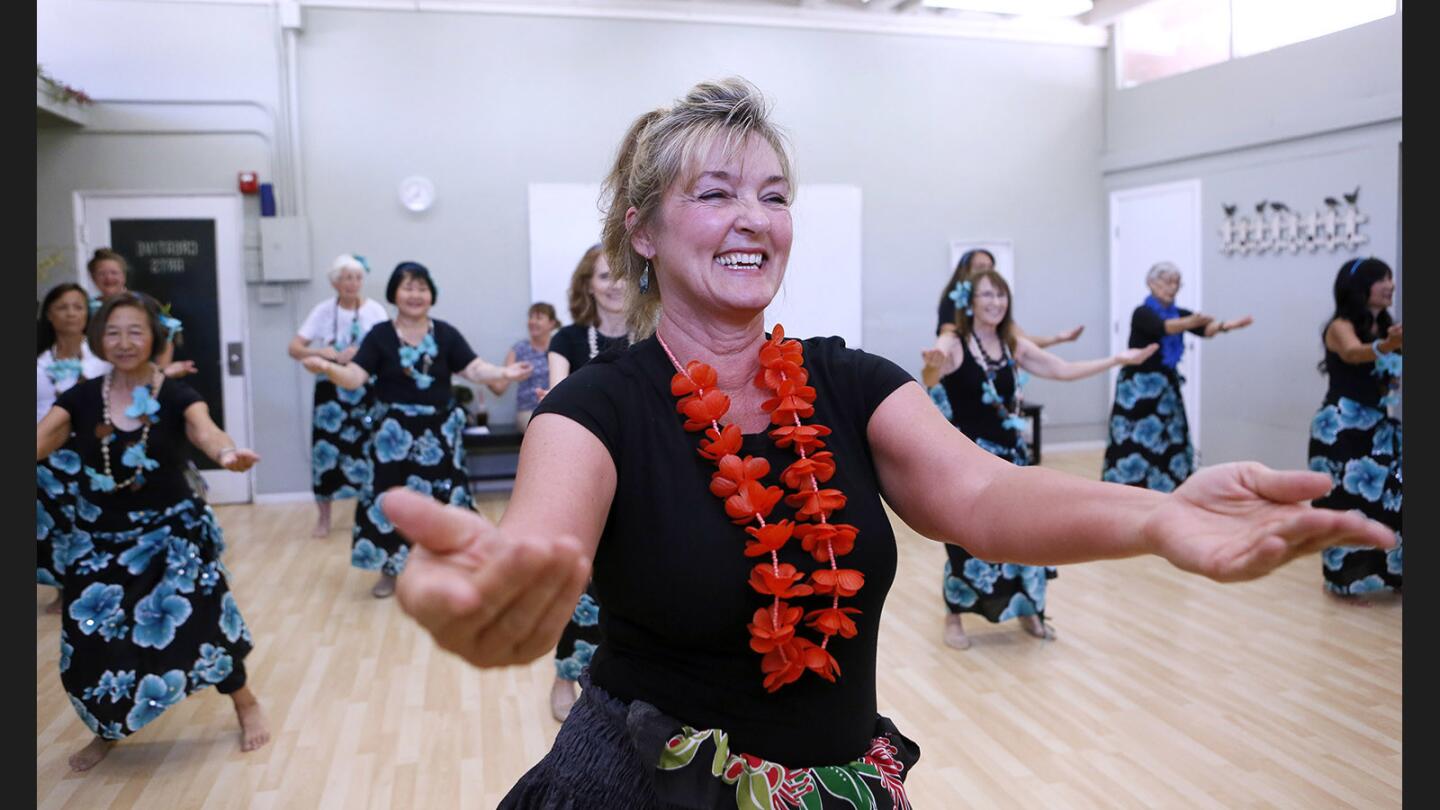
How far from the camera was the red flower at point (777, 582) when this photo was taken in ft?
3.98

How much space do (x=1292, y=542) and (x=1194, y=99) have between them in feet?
27.0

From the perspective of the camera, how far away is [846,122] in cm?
850

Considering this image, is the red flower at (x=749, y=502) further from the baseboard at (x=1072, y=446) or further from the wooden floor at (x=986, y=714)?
the baseboard at (x=1072, y=446)

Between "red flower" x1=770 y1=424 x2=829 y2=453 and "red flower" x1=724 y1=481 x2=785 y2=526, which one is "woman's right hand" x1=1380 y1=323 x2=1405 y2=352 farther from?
"red flower" x1=724 y1=481 x2=785 y2=526

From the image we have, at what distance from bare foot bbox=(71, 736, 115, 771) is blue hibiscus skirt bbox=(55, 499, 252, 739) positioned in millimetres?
171

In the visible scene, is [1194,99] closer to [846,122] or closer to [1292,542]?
[846,122]

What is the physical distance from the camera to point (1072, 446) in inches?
364

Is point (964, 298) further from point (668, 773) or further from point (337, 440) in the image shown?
point (337, 440)

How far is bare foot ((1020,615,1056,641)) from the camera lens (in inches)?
175

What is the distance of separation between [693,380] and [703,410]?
5 cm

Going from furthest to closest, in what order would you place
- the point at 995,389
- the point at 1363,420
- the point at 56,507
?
the point at 1363,420
the point at 995,389
the point at 56,507

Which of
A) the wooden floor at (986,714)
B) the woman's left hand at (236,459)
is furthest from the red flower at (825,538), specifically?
the woman's left hand at (236,459)

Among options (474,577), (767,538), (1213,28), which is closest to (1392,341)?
(1213,28)

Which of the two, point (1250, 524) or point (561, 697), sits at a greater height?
point (1250, 524)
